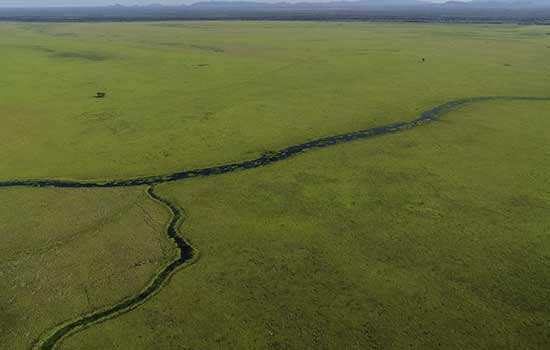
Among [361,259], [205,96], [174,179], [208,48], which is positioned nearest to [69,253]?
[174,179]

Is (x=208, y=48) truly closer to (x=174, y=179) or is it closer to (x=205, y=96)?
(x=205, y=96)

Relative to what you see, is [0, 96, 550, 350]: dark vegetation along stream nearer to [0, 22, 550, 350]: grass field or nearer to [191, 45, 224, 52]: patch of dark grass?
[0, 22, 550, 350]: grass field

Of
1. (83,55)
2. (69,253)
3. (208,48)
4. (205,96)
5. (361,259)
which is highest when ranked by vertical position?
(208,48)

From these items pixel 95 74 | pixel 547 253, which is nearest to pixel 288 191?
pixel 547 253

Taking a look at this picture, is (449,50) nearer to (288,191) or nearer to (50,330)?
(288,191)

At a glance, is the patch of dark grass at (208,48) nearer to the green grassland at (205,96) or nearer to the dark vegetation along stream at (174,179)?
the green grassland at (205,96)

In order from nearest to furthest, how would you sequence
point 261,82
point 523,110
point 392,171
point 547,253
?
point 547,253 < point 392,171 < point 523,110 < point 261,82
